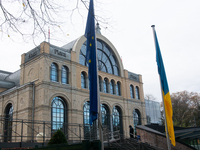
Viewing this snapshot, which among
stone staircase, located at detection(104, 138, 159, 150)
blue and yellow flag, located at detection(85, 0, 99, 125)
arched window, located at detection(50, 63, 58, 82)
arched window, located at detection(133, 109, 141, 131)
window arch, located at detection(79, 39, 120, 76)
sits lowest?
stone staircase, located at detection(104, 138, 159, 150)

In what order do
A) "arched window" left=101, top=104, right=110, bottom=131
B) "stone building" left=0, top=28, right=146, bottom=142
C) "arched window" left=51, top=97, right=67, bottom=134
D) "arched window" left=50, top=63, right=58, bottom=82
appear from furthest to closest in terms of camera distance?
"arched window" left=101, top=104, right=110, bottom=131, "arched window" left=50, top=63, right=58, bottom=82, "arched window" left=51, top=97, right=67, bottom=134, "stone building" left=0, top=28, right=146, bottom=142

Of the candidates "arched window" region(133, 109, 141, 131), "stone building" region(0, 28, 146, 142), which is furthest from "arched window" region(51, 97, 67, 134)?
"arched window" region(133, 109, 141, 131)

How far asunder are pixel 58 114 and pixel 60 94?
2.21m

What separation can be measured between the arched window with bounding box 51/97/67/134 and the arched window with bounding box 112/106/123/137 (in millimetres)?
8667

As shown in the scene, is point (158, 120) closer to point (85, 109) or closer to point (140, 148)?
point (85, 109)

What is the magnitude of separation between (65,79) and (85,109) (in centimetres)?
446

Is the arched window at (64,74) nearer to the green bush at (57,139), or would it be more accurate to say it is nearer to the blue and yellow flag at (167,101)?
the green bush at (57,139)

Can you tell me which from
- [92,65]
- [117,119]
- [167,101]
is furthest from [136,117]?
[92,65]

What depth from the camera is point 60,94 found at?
24.0 meters

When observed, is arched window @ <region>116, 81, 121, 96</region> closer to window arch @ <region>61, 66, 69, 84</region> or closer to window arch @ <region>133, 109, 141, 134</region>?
window arch @ <region>133, 109, 141, 134</region>

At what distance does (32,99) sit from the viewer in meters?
23.1

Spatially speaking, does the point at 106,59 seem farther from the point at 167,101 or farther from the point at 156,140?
the point at 167,101

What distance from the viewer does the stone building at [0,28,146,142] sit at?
2253 cm

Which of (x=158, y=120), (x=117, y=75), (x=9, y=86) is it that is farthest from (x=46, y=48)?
(x=158, y=120)
